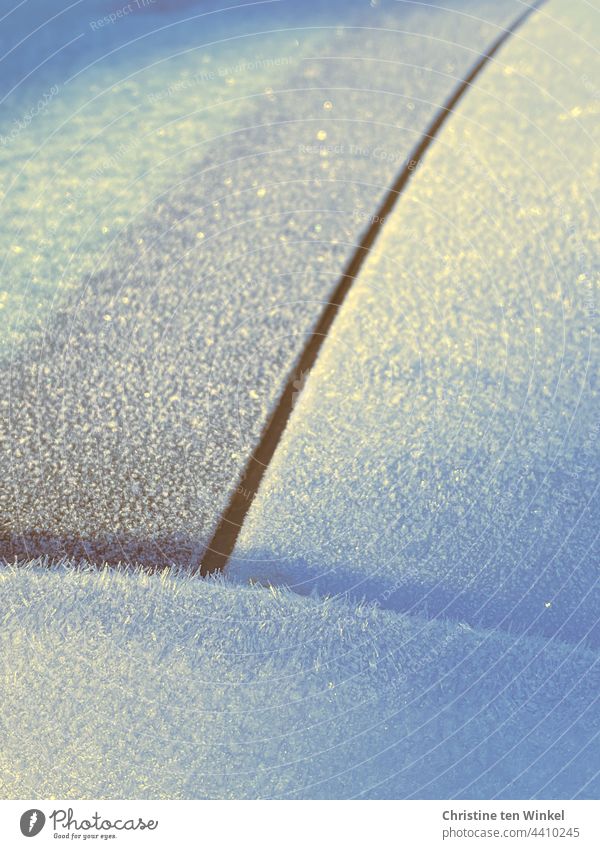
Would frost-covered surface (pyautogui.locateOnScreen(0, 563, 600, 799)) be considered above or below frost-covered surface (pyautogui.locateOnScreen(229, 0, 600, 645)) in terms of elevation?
below

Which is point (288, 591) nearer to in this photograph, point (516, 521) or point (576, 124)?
point (516, 521)

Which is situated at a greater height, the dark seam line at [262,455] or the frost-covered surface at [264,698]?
the dark seam line at [262,455]

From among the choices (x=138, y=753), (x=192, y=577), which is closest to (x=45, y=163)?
(x=192, y=577)

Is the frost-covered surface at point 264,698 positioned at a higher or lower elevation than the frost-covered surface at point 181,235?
lower
